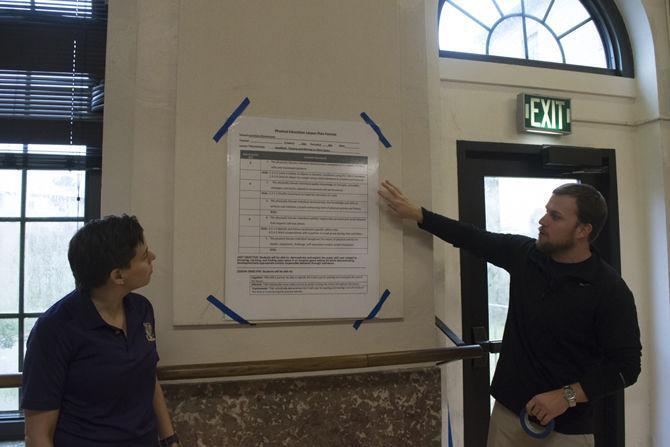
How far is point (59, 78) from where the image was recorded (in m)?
1.78

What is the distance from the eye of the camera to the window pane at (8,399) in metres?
1.89

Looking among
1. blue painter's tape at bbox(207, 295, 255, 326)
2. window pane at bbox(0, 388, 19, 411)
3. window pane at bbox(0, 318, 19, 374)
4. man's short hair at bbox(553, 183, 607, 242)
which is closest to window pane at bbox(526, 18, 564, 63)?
man's short hair at bbox(553, 183, 607, 242)

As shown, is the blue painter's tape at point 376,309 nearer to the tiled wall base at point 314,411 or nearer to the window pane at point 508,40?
the tiled wall base at point 314,411

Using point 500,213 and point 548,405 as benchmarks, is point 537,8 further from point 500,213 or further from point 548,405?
point 548,405

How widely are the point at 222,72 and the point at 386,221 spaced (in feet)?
2.52

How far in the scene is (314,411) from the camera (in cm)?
152

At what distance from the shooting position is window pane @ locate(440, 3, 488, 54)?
246cm

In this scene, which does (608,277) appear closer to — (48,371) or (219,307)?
(219,307)

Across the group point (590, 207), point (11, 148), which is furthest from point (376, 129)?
point (11, 148)

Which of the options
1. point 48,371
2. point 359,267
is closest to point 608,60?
point 359,267

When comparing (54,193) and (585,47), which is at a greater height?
(585,47)

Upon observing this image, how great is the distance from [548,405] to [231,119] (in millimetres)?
1381

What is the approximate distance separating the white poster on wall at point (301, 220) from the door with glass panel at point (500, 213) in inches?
36.2

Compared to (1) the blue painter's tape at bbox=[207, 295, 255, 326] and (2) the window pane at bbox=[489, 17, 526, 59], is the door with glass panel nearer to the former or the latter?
(2) the window pane at bbox=[489, 17, 526, 59]
